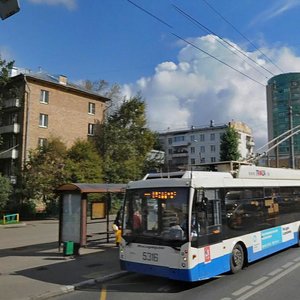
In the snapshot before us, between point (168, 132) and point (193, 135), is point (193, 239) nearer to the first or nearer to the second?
point (193, 135)

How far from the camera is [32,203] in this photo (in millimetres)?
39594

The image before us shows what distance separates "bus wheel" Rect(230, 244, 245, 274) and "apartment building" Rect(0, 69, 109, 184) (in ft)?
110

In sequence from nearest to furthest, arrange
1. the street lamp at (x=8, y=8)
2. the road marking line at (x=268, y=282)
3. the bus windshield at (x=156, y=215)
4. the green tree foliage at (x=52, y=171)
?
the street lamp at (x=8, y=8), the road marking line at (x=268, y=282), the bus windshield at (x=156, y=215), the green tree foliage at (x=52, y=171)

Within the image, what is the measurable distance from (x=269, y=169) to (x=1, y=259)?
908cm

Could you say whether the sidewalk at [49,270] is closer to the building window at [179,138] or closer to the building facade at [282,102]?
the building facade at [282,102]

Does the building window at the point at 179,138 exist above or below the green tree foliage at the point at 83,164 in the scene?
above

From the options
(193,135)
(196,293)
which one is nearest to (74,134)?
(196,293)

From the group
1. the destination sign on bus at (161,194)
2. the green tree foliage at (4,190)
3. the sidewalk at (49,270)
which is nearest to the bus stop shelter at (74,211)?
the sidewalk at (49,270)

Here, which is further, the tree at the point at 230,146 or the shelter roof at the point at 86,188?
the tree at the point at 230,146

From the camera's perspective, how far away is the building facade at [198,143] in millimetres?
104125

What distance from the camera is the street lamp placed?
5.76 metres

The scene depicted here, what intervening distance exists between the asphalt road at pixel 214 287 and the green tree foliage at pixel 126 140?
116 feet

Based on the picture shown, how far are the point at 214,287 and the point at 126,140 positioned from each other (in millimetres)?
42763

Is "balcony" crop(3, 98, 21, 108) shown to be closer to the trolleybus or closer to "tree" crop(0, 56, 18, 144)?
"tree" crop(0, 56, 18, 144)
